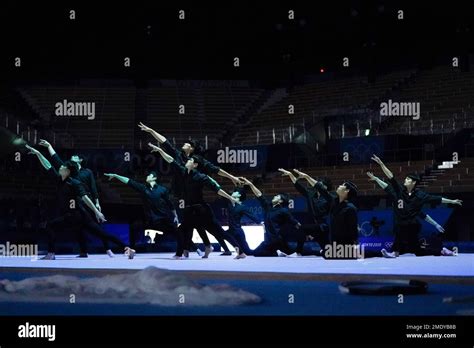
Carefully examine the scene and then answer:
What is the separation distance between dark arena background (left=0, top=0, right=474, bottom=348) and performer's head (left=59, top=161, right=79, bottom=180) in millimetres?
32

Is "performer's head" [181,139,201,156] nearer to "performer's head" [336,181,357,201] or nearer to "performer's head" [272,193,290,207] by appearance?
"performer's head" [272,193,290,207]

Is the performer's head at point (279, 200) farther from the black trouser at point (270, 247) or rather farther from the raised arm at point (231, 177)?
the raised arm at point (231, 177)

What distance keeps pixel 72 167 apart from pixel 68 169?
126 mm

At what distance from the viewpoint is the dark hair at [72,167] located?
419 inches

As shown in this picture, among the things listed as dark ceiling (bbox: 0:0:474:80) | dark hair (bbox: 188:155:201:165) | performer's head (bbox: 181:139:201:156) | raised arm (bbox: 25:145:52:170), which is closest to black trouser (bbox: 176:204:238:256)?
dark hair (bbox: 188:155:201:165)

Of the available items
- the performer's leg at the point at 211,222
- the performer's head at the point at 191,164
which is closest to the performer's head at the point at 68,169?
the performer's head at the point at 191,164

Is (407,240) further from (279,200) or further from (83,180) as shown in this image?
(83,180)

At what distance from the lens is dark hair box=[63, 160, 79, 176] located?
10.7m

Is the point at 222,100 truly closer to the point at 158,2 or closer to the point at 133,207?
the point at 158,2
